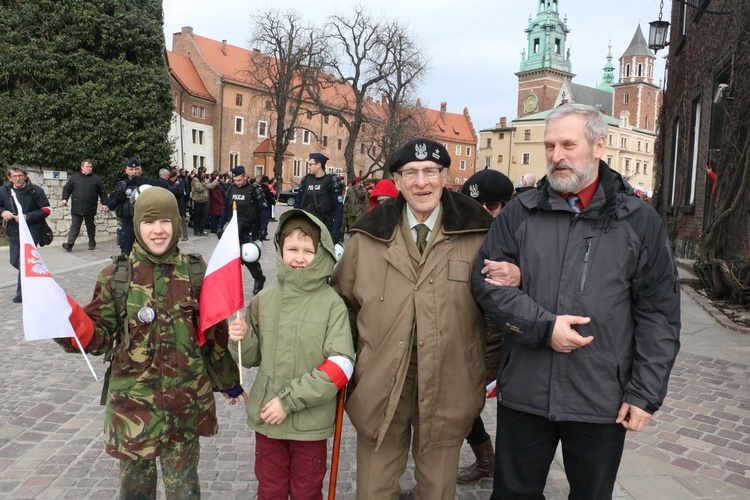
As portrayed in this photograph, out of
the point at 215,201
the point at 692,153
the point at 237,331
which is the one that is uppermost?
the point at 692,153

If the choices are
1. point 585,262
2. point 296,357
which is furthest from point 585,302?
point 296,357

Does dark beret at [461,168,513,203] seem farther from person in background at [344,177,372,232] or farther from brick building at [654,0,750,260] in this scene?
person in background at [344,177,372,232]

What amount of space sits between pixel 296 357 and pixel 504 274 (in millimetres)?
1024

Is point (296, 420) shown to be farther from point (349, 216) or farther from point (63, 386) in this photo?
point (349, 216)

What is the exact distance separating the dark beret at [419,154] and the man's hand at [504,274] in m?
0.60

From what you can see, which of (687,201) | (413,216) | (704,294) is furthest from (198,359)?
(687,201)

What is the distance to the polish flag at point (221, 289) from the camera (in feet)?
9.30

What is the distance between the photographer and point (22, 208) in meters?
9.01

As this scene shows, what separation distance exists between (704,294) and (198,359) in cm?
988

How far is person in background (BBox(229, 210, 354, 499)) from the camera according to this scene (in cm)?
→ 275

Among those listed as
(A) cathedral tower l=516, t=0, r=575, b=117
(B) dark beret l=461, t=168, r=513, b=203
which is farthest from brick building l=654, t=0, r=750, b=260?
(A) cathedral tower l=516, t=0, r=575, b=117

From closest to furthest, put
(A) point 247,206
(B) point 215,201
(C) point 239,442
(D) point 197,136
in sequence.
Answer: (C) point 239,442
(A) point 247,206
(B) point 215,201
(D) point 197,136

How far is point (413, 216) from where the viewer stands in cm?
295

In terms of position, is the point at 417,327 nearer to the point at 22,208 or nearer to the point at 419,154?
the point at 419,154
